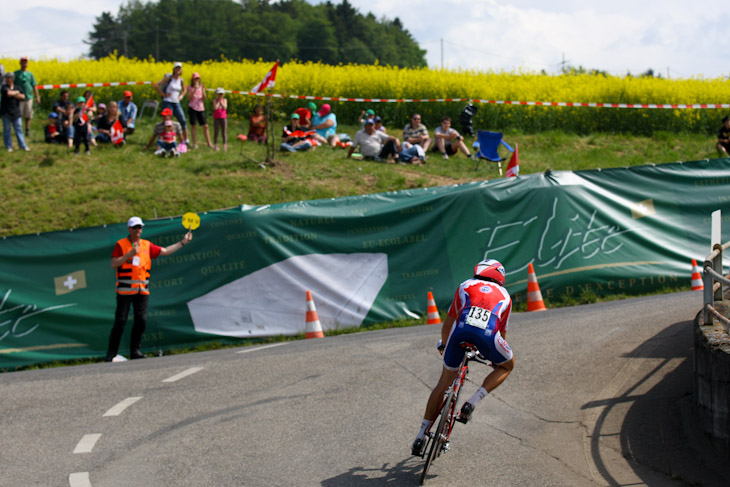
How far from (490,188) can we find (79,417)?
842 centimetres

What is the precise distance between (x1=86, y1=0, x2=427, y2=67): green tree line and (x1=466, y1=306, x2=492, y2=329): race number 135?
3737 inches

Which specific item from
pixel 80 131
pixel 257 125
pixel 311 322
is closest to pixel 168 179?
pixel 80 131

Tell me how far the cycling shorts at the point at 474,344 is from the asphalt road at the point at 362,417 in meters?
0.83

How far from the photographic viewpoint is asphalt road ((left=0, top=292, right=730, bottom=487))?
6.63 metres

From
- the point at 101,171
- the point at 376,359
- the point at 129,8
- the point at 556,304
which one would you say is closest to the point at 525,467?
the point at 376,359

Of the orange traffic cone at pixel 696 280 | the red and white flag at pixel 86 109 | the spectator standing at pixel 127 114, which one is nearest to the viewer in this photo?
the orange traffic cone at pixel 696 280

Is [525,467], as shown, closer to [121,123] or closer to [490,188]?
[490,188]

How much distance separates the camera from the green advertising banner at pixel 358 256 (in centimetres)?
1301

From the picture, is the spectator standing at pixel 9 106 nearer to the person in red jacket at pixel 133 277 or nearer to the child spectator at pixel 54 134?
the child spectator at pixel 54 134

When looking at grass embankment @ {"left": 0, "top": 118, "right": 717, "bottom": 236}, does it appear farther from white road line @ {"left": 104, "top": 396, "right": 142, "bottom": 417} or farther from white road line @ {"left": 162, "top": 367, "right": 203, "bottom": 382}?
white road line @ {"left": 104, "top": 396, "right": 142, "bottom": 417}

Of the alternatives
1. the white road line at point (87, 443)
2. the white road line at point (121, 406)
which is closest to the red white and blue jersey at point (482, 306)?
the white road line at point (87, 443)

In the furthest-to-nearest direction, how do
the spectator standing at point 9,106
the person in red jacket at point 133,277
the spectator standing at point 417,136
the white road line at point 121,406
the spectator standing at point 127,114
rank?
the spectator standing at point 417,136, the spectator standing at point 127,114, the spectator standing at point 9,106, the person in red jacket at point 133,277, the white road line at point 121,406

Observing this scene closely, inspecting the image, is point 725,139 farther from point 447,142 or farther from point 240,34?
point 240,34

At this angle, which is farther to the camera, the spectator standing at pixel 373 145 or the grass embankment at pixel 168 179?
the spectator standing at pixel 373 145
